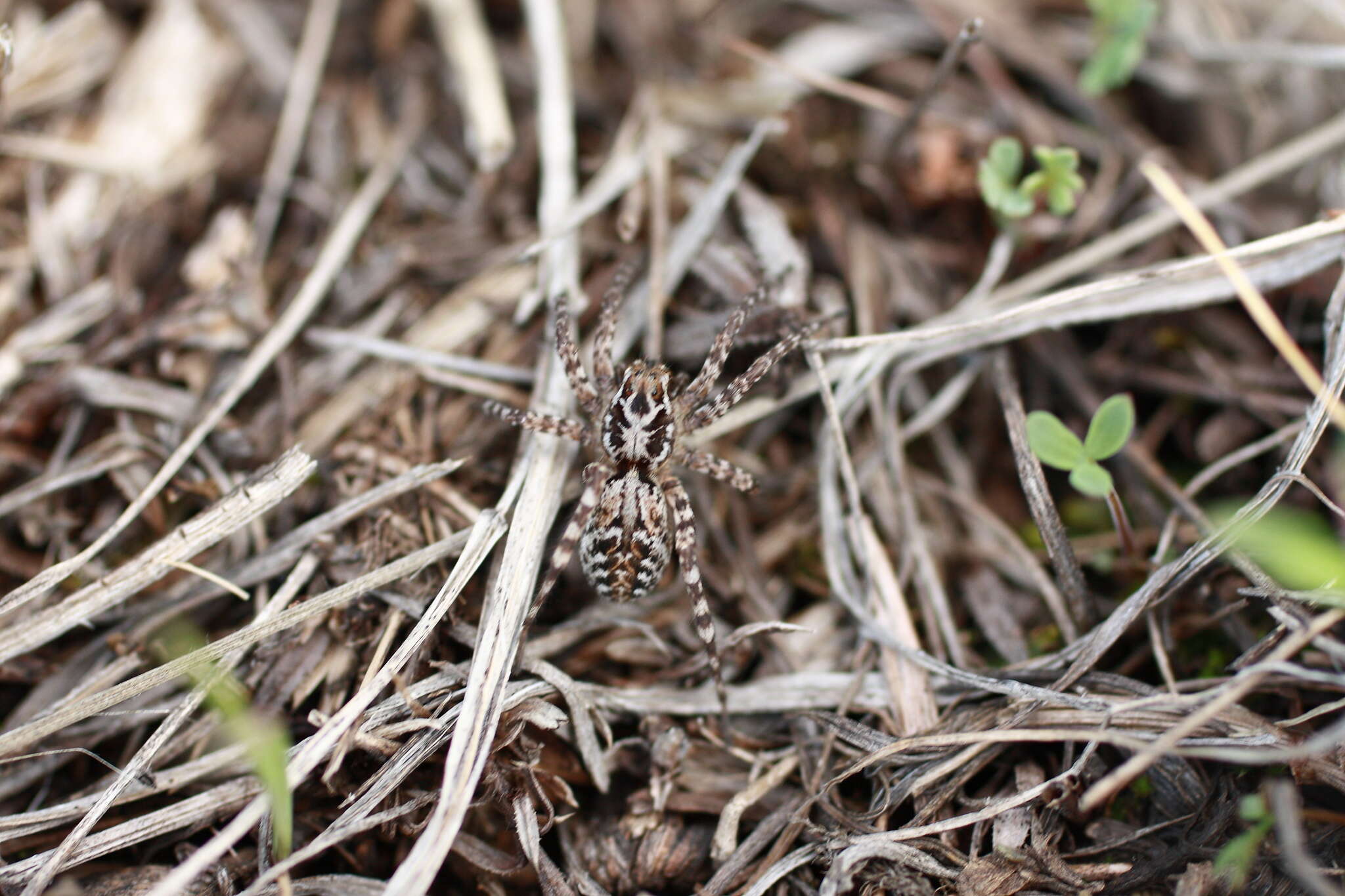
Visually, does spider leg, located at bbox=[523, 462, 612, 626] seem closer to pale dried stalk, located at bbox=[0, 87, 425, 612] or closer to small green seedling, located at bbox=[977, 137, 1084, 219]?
pale dried stalk, located at bbox=[0, 87, 425, 612]

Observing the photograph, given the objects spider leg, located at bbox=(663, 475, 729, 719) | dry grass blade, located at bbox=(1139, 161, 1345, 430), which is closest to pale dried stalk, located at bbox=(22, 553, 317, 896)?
spider leg, located at bbox=(663, 475, 729, 719)

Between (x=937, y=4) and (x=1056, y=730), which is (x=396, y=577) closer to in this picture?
(x=1056, y=730)

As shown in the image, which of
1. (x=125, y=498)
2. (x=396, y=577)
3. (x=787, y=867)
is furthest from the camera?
(x=125, y=498)

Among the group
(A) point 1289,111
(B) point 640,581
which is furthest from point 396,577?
(A) point 1289,111

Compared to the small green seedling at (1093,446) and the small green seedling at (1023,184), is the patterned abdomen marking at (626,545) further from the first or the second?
the small green seedling at (1023,184)

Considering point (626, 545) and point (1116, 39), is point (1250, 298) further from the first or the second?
point (626, 545)

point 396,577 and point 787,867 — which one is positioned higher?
point 396,577

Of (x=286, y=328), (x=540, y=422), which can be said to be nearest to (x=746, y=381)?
(x=540, y=422)
